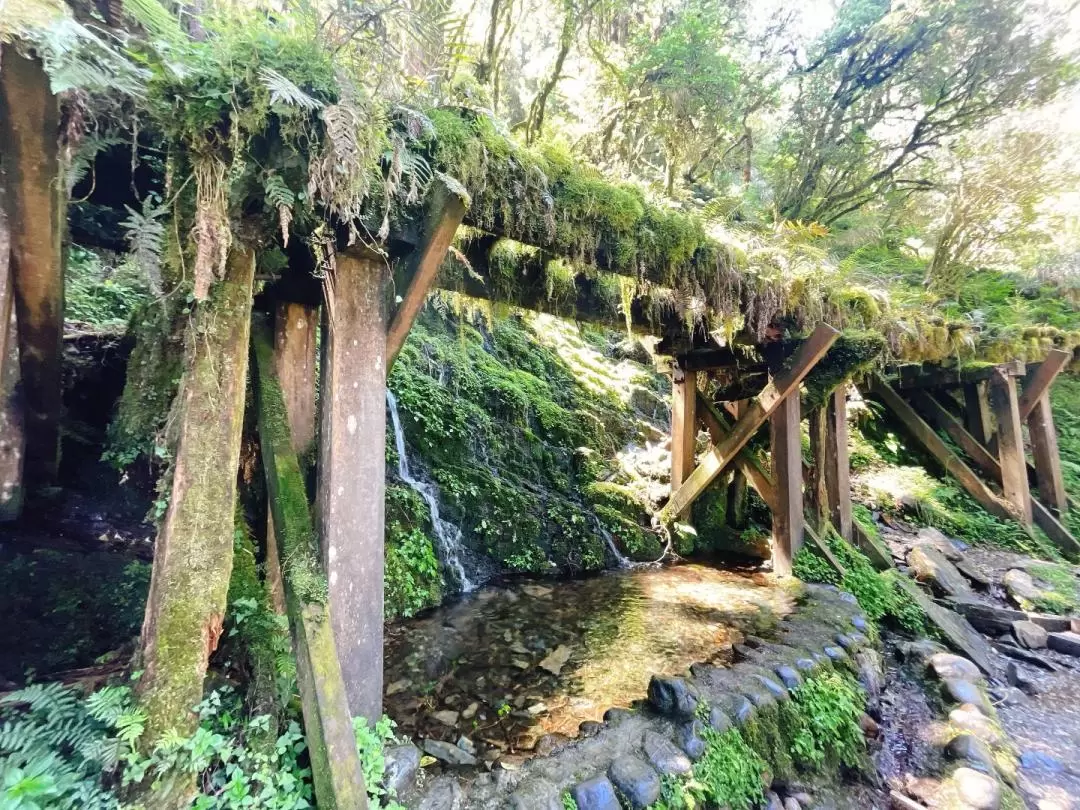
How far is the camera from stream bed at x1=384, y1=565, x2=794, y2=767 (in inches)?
120

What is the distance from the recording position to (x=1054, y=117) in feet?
30.3

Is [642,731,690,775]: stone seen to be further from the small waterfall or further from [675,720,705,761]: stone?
the small waterfall

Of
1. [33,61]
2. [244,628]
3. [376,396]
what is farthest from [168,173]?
[244,628]

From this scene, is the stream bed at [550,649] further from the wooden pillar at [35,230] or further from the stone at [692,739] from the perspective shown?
the wooden pillar at [35,230]

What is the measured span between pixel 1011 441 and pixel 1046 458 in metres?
1.56

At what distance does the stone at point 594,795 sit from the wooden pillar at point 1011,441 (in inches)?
355

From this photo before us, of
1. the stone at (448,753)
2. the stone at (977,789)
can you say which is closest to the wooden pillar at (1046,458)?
the stone at (977,789)

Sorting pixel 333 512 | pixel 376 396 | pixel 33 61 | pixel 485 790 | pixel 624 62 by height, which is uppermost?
pixel 624 62

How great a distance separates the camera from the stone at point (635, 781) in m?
2.28

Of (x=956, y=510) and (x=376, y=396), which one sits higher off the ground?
(x=376, y=396)

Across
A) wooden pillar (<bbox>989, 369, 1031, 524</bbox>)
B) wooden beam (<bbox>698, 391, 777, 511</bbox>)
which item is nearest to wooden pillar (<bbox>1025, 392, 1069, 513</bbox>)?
wooden pillar (<bbox>989, 369, 1031, 524</bbox>)

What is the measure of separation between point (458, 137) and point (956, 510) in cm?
944

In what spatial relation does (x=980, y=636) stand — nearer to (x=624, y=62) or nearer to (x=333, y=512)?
(x=333, y=512)

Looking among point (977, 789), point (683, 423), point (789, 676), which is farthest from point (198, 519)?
point (683, 423)
